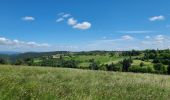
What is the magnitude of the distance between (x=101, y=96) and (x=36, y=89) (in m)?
1.56

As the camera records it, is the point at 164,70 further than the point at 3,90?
Yes

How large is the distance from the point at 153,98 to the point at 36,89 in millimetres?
3075

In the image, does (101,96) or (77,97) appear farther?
(101,96)

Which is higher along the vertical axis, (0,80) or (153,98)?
(0,80)

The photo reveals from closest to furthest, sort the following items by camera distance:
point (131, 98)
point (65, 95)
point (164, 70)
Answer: point (65, 95), point (131, 98), point (164, 70)

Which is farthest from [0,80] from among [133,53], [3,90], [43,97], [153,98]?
[133,53]

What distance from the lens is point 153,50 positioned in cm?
16588

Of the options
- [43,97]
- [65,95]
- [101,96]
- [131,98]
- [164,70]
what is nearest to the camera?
[43,97]

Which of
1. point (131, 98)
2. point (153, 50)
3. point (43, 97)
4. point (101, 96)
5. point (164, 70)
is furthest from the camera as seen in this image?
point (153, 50)

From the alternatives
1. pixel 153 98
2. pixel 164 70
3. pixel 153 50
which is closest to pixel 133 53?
pixel 153 50

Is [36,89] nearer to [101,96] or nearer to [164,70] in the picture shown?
[101,96]

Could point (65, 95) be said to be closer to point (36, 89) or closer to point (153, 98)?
point (36, 89)

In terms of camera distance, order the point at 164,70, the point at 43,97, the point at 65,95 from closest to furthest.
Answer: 1. the point at 43,97
2. the point at 65,95
3. the point at 164,70

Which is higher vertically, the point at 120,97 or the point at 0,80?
the point at 0,80
